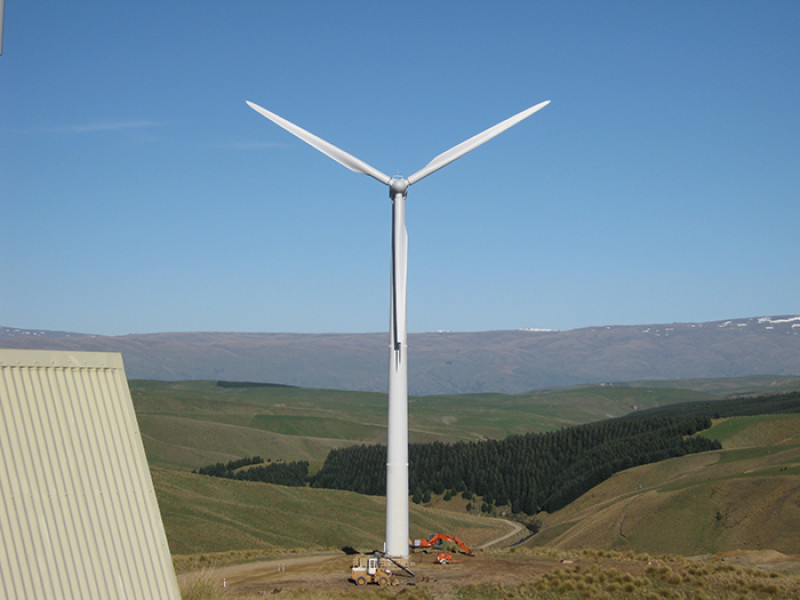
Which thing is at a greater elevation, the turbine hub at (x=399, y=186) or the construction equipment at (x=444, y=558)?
the turbine hub at (x=399, y=186)

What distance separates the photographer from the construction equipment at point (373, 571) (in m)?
41.5

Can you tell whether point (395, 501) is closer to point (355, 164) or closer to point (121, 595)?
point (355, 164)

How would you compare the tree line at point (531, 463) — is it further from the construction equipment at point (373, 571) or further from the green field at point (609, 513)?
the construction equipment at point (373, 571)

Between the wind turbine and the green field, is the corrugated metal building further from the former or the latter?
the green field

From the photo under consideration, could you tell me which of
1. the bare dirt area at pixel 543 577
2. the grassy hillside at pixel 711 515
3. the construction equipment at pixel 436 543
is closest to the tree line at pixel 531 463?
the grassy hillside at pixel 711 515

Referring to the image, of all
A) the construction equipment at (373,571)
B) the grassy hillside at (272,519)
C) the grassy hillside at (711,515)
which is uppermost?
the construction equipment at (373,571)

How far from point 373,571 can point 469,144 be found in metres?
25.5

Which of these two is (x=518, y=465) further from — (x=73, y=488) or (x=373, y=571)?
(x=73, y=488)

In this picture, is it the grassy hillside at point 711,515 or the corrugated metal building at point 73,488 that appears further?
the grassy hillside at point 711,515

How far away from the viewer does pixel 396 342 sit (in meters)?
46.8

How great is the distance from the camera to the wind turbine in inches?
1843

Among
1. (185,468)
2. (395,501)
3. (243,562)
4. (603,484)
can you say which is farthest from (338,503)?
(185,468)

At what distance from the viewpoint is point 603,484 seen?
115688 mm

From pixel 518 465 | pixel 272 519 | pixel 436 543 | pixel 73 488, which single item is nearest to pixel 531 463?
pixel 518 465
